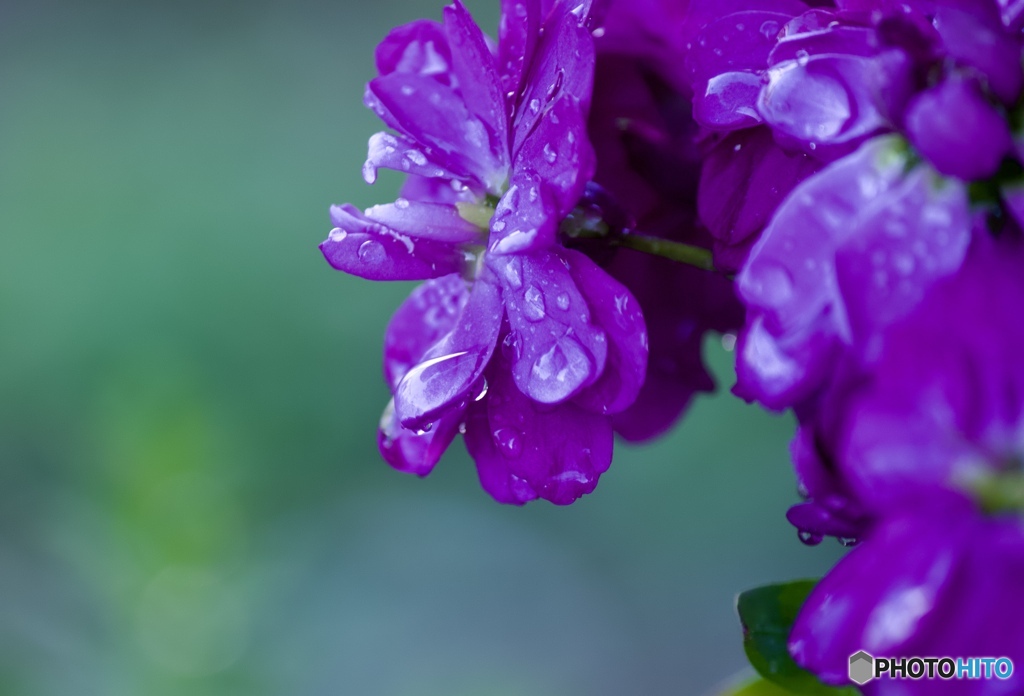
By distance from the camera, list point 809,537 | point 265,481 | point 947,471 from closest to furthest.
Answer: point 947,471, point 809,537, point 265,481

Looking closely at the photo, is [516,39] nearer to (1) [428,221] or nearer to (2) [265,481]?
(1) [428,221]

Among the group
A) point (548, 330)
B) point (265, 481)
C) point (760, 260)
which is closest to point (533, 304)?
point (548, 330)

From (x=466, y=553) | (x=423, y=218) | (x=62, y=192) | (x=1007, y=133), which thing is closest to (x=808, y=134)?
(x=1007, y=133)

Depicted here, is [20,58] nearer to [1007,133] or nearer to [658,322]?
[658,322]

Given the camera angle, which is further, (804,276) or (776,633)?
(776,633)

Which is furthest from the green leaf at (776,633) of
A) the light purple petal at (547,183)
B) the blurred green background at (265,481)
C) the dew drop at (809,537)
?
the blurred green background at (265,481)

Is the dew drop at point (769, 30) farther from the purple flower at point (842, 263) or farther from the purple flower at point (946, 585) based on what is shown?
the purple flower at point (946, 585)

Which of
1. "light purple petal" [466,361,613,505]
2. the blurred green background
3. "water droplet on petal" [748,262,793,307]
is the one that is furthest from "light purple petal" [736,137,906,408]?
the blurred green background
